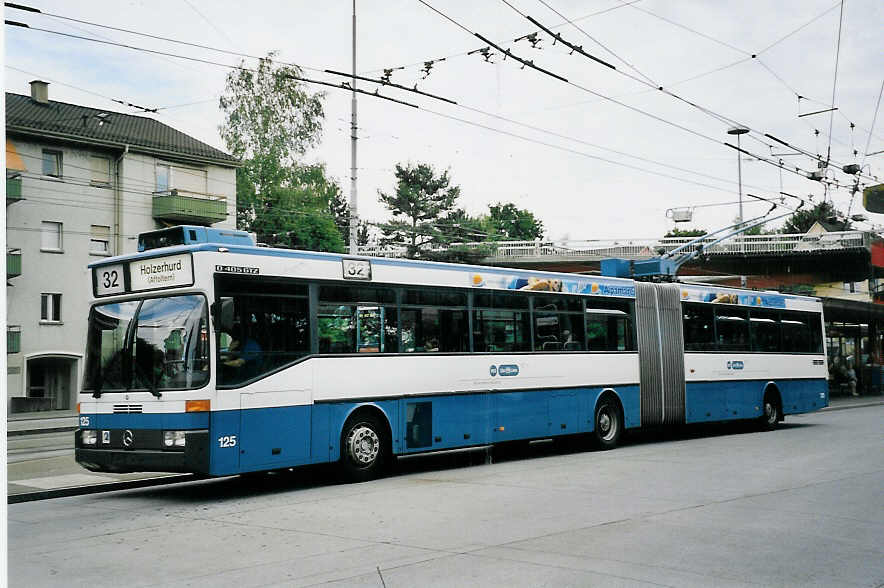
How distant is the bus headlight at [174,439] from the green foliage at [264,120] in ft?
121

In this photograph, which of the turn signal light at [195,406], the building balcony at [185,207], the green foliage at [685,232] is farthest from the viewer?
the green foliage at [685,232]

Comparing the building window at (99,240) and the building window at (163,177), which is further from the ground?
the building window at (163,177)

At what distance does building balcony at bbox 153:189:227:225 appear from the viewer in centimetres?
4022

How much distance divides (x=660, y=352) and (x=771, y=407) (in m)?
4.91

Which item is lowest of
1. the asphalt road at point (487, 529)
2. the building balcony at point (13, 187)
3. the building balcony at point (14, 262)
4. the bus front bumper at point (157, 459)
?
the asphalt road at point (487, 529)

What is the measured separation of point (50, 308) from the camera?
38.2 metres

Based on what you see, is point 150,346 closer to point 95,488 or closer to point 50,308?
point 95,488

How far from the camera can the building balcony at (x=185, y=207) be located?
40.2m

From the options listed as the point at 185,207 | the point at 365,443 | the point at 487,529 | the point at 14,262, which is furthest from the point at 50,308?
the point at 487,529

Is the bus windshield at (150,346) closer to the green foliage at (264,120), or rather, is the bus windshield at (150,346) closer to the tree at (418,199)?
the green foliage at (264,120)

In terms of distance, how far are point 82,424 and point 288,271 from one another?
316 centimetres

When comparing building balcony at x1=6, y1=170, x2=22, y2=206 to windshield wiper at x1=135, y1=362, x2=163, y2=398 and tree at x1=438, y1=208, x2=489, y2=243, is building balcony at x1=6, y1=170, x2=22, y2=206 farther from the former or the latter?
tree at x1=438, y1=208, x2=489, y2=243

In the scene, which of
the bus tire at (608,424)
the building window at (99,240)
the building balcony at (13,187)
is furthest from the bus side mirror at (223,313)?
the building window at (99,240)

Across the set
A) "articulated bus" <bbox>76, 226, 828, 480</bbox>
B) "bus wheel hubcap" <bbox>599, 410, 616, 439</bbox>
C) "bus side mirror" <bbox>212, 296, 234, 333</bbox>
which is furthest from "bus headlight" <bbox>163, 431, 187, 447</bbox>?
"bus wheel hubcap" <bbox>599, 410, 616, 439</bbox>
